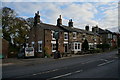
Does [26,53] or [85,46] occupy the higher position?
[85,46]

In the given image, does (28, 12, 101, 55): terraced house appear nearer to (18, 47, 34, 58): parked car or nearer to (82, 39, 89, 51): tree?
(82, 39, 89, 51): tree

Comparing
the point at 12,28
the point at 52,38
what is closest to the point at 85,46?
the point at 52,38

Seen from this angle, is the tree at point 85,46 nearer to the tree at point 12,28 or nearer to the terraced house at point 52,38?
the terraced house at point 52,38

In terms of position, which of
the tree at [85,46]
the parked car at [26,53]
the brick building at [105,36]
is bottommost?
the parked car at [26,53]

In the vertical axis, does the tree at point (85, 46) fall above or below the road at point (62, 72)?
above

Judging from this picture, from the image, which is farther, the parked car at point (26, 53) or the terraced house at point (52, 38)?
the terraced house at point (52, 38)

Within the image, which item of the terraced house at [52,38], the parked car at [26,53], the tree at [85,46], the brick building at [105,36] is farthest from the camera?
the brick building at [105,36]

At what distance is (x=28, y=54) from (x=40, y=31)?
598cm

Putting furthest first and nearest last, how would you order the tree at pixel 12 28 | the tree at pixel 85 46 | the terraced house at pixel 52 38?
the tree at pixel 12 28, the tree at pixel 85 46, the terraced house at pixel 52 38

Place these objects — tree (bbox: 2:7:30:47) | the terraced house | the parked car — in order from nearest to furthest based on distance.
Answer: the parked car → the terraced house → tree (bbox: 2:7:30:47)

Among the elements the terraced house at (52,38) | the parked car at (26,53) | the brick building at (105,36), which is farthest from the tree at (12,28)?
the brick building at (105,36)

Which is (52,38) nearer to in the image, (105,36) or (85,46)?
(85,46)

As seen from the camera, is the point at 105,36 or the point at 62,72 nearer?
the point at 62,72

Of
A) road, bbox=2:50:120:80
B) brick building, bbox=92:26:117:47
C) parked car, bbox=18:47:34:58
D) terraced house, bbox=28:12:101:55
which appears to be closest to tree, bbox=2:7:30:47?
terraced house, bbox=28:12:101:55
